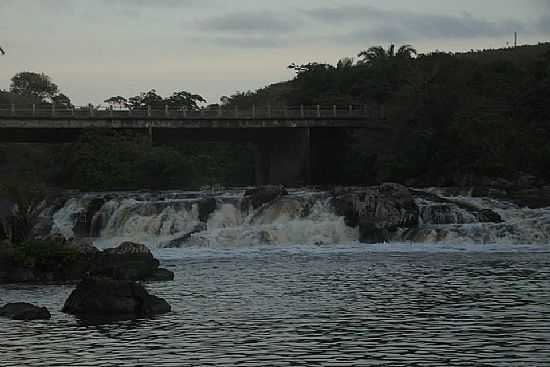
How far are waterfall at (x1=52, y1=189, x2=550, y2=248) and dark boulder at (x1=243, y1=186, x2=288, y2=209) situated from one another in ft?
1.16

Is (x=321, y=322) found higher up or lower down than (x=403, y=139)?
lower down

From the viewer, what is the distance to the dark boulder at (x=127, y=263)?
48656mm

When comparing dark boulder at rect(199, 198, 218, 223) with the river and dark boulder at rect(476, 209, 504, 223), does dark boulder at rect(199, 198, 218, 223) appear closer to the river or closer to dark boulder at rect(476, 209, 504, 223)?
the river

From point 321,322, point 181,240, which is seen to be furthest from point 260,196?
point 321,322

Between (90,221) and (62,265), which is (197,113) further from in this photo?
(62,265)

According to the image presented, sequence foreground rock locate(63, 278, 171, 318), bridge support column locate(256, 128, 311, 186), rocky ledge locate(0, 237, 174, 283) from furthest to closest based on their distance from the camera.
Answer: bridge support column locate(256, 128, 311, 186), rocky ledge locate(0, 237, 174, 283), foreground rock locate(63, 278, 171, 318)

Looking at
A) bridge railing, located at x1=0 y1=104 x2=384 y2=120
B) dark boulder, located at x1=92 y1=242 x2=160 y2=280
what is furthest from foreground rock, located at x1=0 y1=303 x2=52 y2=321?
bridge railing, located at x1=0 y1=104 x2=384 y2=120

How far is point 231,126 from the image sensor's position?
104m

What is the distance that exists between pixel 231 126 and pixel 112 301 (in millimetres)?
67255

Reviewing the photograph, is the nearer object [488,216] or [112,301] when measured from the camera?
[112,301]

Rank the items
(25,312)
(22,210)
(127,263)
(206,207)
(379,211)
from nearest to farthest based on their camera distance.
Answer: (25,312), (127,263), (22,210), (379,211), (206,207)

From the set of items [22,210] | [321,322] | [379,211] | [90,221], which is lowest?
[321,322]

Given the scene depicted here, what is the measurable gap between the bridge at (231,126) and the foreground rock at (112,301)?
198 ft

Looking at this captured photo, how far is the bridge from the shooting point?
9938cm
